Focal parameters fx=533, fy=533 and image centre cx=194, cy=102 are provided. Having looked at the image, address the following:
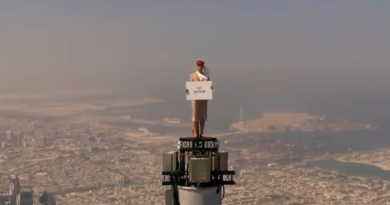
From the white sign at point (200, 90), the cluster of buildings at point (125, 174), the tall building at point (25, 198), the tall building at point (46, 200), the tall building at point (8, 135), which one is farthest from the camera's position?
the tall building at point (8, 135)

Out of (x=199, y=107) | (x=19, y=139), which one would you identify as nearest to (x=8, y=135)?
(x=19, y=139)

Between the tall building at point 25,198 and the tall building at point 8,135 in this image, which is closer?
the tall building at point 25,198

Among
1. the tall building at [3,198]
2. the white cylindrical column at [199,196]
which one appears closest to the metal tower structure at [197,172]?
the white cylindrical column at [199,196]

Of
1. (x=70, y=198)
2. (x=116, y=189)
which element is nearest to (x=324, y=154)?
(x=116, y=189)

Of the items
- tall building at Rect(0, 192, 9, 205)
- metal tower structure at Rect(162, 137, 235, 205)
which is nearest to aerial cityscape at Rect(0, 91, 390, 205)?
tall building at Rect(0, 192, 9, 205)

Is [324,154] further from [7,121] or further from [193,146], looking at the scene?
[193,146]

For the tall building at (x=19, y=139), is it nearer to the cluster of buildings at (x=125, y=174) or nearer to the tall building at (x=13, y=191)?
the cluster of buildings at (x=125, y=174)
